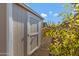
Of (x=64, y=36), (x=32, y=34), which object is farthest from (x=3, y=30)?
(x=64, y=36)

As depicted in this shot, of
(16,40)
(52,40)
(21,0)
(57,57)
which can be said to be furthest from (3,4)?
(57,57)

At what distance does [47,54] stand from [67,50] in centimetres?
37

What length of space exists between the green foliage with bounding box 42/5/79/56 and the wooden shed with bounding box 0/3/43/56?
0.21 metres

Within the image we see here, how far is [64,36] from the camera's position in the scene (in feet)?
12.6

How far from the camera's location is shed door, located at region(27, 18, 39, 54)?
3846mm

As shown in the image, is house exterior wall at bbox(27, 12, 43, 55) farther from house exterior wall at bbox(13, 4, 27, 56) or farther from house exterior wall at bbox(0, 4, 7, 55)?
house exterior wall at bbox(0, 4, 7, 55)

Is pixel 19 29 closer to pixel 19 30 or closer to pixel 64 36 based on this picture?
pixel 19 30

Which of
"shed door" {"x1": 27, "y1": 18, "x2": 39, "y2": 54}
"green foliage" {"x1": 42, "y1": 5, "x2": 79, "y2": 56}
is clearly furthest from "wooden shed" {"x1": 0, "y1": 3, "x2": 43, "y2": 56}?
"green foliage" {"x1": 42, "y1": 5, "x2": 79, "y2": 56}

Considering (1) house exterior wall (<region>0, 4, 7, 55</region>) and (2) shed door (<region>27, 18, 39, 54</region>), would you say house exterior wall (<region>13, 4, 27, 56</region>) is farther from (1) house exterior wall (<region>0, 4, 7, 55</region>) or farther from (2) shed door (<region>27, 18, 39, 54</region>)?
(1) house exterior wall (<region>0, 4, 7, 55</region>)

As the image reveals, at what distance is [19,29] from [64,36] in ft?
2.70

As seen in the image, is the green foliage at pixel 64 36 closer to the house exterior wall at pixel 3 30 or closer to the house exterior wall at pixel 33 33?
the house exterior wall at pixel 33 33

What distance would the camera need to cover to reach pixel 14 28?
12.4 feet

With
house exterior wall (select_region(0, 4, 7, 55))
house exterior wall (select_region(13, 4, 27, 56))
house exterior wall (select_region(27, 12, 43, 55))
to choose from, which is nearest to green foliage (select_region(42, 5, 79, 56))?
house exterior wall (select_region(27, 12, 43, 55))

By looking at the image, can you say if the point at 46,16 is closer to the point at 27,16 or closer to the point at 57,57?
the point at 27,16
